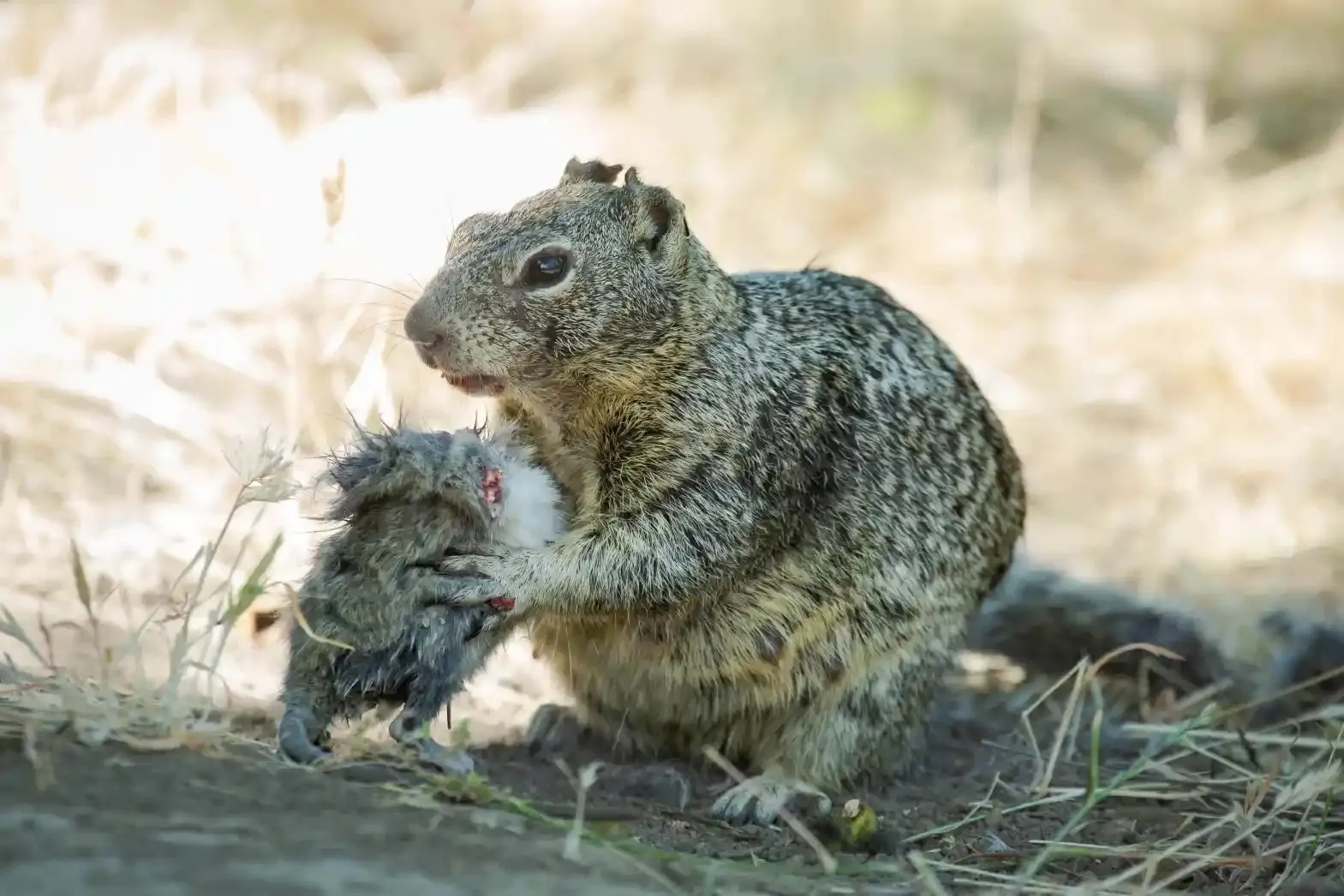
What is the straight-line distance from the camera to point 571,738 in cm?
514

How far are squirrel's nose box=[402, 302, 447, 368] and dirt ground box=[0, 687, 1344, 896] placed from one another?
3.87ft

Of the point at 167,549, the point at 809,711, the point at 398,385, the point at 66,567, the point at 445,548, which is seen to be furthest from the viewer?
the point at 398,385

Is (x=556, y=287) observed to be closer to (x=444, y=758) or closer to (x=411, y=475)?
(x=411, y=475)

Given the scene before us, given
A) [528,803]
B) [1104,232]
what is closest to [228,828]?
[528,803]

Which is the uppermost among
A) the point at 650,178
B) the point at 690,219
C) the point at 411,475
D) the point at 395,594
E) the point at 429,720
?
the point at 650,178

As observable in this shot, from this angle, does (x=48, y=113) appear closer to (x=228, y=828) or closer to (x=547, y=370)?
(x=547, y=370)

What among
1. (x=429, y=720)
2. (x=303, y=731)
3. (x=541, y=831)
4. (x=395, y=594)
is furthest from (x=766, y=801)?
(x=303, y=731)

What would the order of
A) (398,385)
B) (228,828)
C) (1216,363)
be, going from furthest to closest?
(1216,363) < (398,385) < (228,828)

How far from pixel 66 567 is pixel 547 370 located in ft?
6.38

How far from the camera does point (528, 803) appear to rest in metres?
3.81

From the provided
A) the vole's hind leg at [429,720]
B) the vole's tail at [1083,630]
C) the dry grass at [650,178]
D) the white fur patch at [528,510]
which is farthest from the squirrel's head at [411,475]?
the vole's tail at [1083,630]

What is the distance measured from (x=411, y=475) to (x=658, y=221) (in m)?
1.28

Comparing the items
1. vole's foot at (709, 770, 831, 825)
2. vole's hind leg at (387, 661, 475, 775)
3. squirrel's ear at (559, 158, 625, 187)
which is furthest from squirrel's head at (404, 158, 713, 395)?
vole's foot at (709, 770, 831, 825)

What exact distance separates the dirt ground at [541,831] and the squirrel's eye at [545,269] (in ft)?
4.72
